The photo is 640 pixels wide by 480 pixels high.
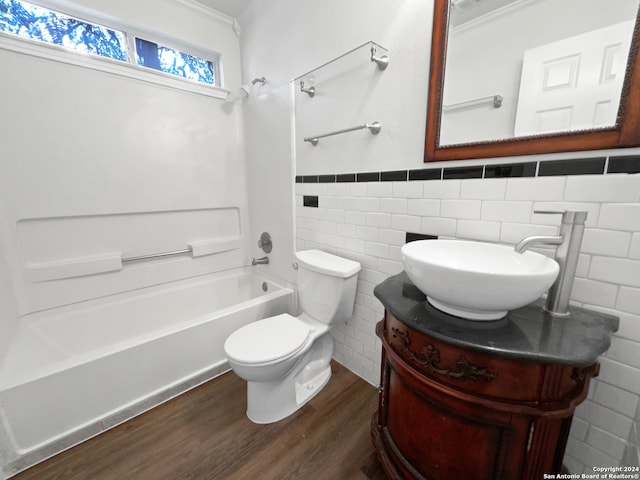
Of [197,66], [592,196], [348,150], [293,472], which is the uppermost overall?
[197,66]

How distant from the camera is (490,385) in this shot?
65 centimetres

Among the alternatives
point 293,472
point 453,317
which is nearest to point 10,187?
point 293,472

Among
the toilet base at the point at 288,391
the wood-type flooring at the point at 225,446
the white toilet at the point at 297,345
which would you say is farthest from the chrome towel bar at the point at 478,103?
the wood-type flooring at the point at 225,446

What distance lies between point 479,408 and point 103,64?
103 inches

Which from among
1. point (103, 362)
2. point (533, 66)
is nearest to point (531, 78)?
point (533, 66)

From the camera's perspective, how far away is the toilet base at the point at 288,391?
1.32m

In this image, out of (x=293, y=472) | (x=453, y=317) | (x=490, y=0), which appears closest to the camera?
(x=453, y=317)

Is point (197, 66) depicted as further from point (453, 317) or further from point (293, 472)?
point (293, 472)

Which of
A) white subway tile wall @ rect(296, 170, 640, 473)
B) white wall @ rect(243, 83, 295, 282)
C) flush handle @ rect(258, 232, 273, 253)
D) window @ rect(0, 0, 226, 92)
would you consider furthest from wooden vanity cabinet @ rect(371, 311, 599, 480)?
window @ rect(0, 0, 226, 92)

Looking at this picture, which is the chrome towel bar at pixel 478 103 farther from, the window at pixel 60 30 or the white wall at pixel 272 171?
the window at pixel 60 30

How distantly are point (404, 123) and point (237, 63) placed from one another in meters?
1.82

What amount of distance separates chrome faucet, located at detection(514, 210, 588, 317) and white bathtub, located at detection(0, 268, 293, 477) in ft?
5.02

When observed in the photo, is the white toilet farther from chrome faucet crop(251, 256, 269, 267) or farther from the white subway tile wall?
chrome faucet crop(251, 256, 269, 267)

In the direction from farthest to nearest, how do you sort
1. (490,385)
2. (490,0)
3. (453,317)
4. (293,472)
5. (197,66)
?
(197,66) → (293,472) → (490,0) → (453,317) → (490,385)
